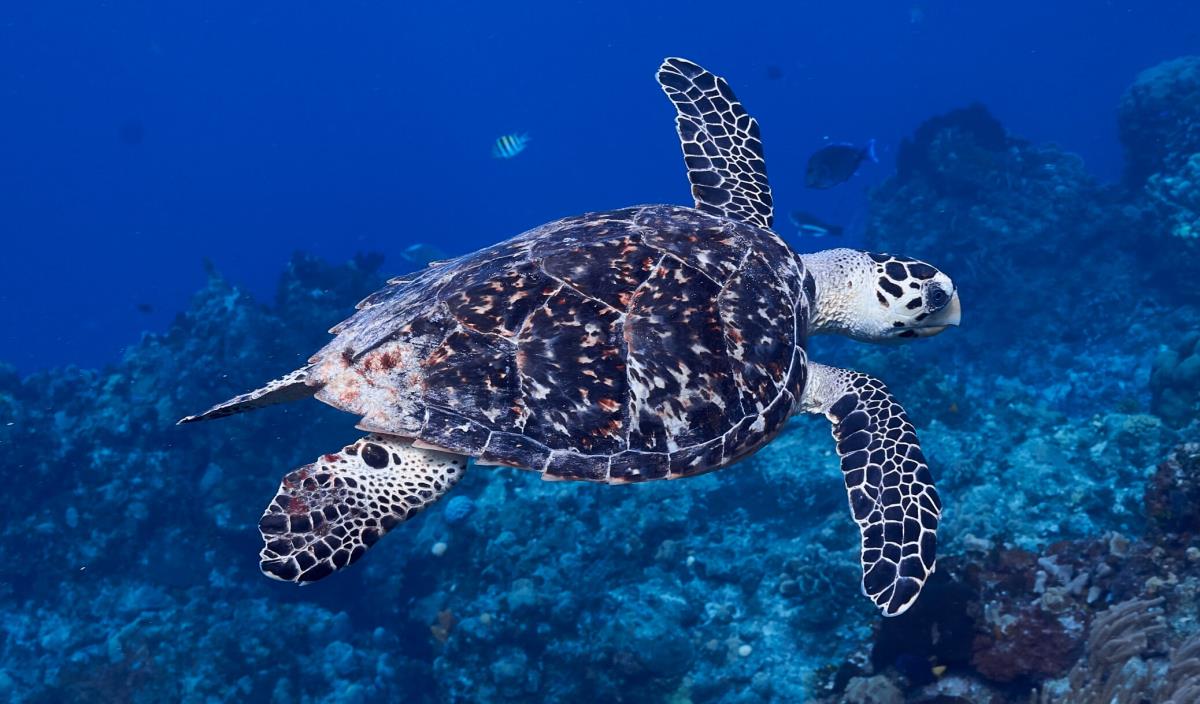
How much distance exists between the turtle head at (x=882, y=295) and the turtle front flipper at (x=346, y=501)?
8.96ft

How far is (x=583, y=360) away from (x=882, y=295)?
241 centimetres

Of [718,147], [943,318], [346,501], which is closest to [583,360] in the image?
[346,501]

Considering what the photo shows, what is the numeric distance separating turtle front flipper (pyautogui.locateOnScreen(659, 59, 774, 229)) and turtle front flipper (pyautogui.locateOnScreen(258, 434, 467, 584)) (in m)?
2.88

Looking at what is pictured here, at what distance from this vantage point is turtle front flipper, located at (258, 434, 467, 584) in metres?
3.26

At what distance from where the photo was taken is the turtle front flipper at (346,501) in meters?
3.26

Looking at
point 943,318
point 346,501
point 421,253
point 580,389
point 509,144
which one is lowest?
point 346,501

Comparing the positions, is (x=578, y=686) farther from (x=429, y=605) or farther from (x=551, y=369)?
(x=551, y=369)

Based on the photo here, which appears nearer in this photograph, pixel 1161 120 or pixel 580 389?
pixel 580 389

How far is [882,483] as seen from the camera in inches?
153

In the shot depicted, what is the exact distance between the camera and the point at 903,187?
17.5 metres

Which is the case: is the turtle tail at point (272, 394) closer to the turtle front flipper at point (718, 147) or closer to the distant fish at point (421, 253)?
the turtle front flipper at point (718, 147)

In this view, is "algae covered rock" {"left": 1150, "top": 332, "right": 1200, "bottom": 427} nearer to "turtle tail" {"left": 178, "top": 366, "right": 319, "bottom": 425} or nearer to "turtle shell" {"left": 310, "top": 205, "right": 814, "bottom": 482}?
"turtle shell" {"left": 310, "top": 205, "right": 814, "bottom": 482}

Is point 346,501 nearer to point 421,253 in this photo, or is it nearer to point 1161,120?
point 421,253

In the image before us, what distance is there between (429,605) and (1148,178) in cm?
1630
